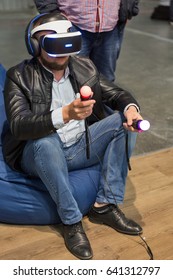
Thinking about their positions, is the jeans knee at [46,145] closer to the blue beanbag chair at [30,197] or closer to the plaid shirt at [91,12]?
the blue beanbag chair at [30,197]

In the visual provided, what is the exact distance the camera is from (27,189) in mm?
1864

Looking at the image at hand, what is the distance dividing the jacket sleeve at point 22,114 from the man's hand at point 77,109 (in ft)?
0.26

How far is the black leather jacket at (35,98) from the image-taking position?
63.8 inches

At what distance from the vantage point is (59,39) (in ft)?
5.31

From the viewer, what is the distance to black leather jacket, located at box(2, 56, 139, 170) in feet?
5.32

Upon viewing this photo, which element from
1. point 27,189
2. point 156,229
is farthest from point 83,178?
point 156,229

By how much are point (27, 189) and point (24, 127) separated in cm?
37

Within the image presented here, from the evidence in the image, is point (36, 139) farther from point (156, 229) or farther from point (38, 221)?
point (156, 229)

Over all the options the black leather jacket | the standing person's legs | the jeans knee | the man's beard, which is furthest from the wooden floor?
the standing person's legs

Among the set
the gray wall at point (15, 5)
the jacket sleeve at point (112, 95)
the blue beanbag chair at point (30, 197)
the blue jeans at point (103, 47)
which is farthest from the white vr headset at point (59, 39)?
the gray wall at point (15, 5)

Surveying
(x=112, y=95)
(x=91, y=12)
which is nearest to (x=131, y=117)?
(x=112, y=95)

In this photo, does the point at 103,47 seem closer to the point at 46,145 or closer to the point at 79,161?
the point at 79,161
